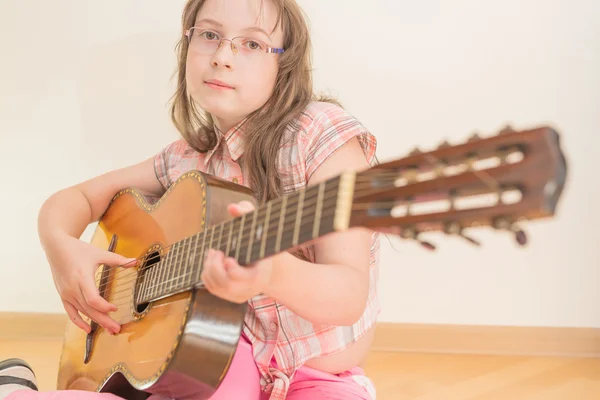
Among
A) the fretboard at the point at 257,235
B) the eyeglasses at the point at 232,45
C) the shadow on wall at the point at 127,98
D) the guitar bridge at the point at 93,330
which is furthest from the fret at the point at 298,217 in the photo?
the shadow on wall at the point at 127,98

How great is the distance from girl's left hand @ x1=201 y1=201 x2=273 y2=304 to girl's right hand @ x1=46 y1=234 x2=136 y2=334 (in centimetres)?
40

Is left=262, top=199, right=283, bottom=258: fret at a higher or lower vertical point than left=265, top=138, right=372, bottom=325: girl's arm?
higher

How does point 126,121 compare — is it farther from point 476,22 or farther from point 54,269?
point 476,22

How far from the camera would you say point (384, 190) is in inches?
22.4

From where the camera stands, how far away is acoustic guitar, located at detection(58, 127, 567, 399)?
0.50 m

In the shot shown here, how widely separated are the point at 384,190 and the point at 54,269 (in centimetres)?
89

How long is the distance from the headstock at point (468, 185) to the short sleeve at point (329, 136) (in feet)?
1.50

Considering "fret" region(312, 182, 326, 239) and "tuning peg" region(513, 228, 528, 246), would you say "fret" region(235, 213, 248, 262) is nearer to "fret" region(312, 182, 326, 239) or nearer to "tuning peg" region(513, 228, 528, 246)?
"fret" region(312, 182, 326, 239)

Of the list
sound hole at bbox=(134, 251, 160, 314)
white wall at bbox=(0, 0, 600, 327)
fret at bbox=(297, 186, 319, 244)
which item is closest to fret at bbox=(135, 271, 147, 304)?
sound hole at bbox=(134, 251, 160, 314)

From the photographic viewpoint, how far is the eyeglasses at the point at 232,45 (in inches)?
43.8

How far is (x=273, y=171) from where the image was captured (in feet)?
3.53

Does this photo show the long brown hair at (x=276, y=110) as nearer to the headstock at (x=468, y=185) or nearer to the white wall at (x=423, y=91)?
the headstock at (x=468, y=185)

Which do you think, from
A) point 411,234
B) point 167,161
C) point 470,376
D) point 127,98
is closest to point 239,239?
point 411,234

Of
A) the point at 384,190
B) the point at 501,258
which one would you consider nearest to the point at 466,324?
the point at 501,258
